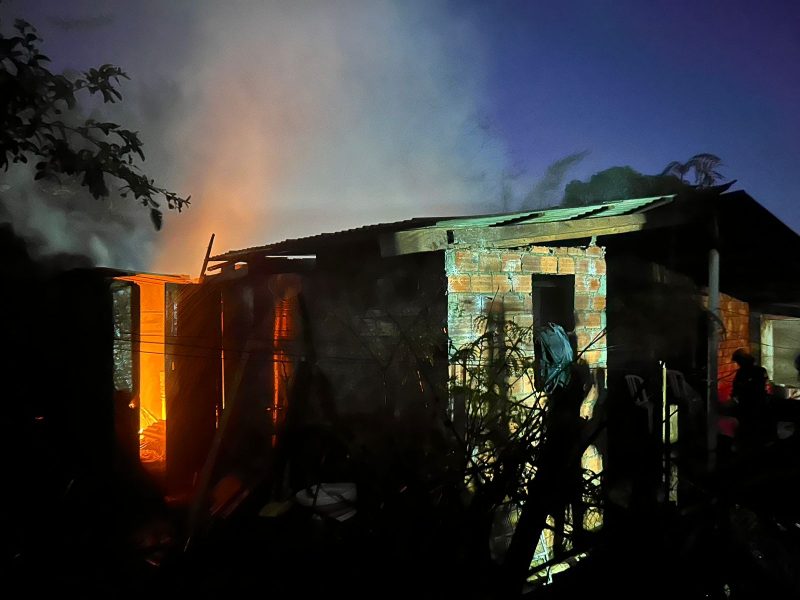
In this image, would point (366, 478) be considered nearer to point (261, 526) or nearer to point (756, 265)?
point (261, 526)

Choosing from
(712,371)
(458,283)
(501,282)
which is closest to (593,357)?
(712,371)

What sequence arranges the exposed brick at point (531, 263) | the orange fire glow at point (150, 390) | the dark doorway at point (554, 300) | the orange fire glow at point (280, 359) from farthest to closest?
the orange fire glow at point (150, 390) → the orange fire glow at point (280, 359) → the dark doorway at point (554, 300) → the exposed brick at point (531, 263)

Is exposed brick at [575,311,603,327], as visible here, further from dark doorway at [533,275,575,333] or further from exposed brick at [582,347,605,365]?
exposed brick at [582,347,605,365]

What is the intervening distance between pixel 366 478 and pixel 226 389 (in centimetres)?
503

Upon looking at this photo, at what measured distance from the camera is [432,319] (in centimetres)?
505

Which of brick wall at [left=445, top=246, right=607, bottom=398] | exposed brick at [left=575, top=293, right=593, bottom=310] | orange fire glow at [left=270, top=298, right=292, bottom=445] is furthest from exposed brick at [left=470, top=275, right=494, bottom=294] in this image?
orange fire glow at [left=270, top=298, right=292, bottom=445]

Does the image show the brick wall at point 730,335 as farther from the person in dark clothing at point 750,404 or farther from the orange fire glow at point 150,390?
the orange fire glow at point 150,390

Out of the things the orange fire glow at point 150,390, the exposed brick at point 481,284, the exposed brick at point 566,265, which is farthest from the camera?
the orange fire glow at point 150,390

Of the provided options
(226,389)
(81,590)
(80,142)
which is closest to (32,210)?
(80,142)

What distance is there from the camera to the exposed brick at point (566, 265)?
5.67 m

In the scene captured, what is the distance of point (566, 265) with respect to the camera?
5719 millimetres

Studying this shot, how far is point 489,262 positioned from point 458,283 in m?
0.44

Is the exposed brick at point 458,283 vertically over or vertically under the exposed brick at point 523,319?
over

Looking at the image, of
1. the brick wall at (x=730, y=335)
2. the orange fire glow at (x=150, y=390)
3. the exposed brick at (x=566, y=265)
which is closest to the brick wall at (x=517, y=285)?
the exposed brick at (x=566, y=265)
